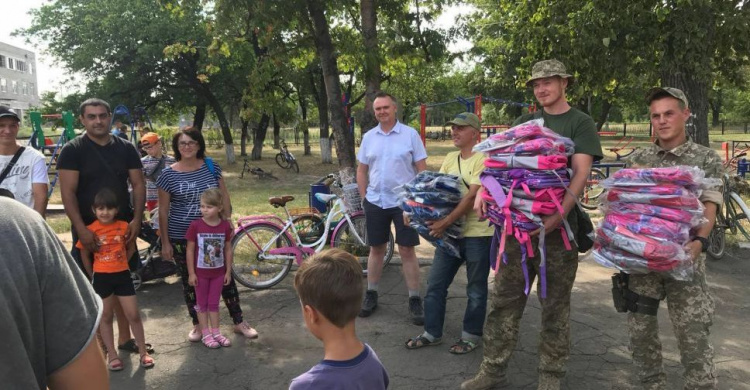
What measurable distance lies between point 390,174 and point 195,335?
212cm

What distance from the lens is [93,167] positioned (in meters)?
3.81

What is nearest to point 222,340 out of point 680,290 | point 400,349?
point 400,349

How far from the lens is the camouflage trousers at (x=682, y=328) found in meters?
2.82

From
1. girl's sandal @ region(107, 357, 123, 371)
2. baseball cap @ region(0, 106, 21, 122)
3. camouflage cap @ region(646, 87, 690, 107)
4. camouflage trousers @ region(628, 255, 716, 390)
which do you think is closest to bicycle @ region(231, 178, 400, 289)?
girl's sandal @ region(107, 357, 123, 371)

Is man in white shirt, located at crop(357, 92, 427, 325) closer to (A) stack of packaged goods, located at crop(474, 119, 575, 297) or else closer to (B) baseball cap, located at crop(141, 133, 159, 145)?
(A) stack of packaged goods, located at crop(474, 119, 575, 297)

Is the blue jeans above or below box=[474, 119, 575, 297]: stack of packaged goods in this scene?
below

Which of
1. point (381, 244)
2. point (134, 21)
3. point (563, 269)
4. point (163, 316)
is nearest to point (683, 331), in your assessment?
point (563, 269)

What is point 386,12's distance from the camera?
7695 millimetres

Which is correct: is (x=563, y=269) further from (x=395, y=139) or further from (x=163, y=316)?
(x=163, y=316)

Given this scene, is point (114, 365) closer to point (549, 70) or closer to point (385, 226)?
point (385, 226)

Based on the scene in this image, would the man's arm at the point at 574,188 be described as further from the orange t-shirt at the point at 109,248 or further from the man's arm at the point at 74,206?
the man's arm at the point at 74,206

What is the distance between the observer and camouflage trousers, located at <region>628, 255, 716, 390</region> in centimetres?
282

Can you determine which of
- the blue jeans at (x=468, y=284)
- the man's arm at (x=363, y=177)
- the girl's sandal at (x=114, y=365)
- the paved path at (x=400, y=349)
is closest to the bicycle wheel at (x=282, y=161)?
the paved path at (x=400, y=349)

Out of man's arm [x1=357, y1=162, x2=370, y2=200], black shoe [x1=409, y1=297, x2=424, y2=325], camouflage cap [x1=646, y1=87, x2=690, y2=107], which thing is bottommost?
black shoe [x1=409, y1=297, x2=424, y2=325]
